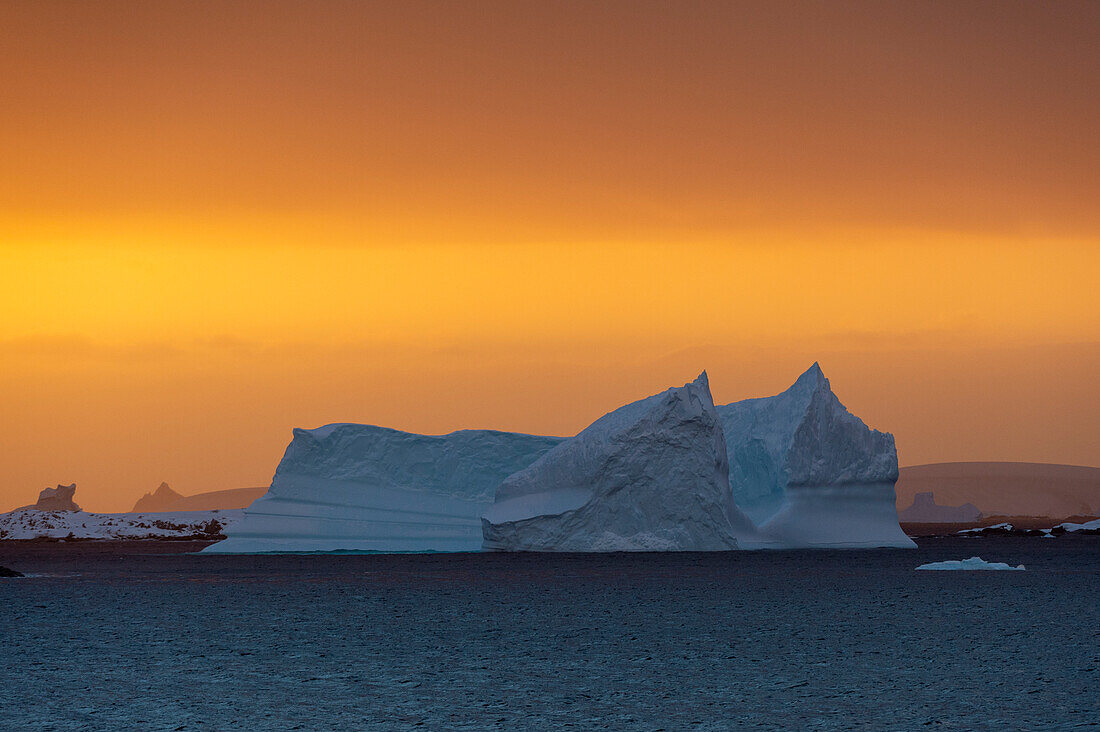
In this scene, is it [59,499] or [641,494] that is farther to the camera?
[59,499]

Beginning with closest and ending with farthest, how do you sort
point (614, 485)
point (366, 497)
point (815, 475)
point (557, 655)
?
point (557, 655), point (614, 485), point (815, 475), point (366, 497)

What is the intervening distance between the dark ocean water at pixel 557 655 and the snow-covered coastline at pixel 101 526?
74.0 metres

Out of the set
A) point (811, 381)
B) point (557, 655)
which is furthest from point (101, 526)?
point (557, 655)

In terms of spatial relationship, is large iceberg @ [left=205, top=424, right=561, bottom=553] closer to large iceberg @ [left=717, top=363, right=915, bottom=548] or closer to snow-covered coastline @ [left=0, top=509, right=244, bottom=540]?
large iceberg @ [left=717, top=363, right=915, bottom=548]

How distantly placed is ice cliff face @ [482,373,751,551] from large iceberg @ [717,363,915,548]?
3.71 m

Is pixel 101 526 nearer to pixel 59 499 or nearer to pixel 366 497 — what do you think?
pixel 59 499

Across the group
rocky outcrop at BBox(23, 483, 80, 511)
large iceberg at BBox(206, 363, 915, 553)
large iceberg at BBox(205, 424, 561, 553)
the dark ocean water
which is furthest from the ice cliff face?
rocky outcrop at BBox(23, 483, 80, 511)

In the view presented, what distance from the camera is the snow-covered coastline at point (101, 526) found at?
310 feet

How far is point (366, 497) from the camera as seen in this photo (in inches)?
1652

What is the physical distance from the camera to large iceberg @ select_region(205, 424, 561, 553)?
41.6 metres

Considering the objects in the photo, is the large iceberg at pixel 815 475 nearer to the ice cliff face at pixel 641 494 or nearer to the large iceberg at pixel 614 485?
the large iceberg at pixel 614 485

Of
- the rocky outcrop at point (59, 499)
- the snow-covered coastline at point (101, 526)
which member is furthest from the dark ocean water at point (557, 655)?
the rocky outcrop at point (59, 499)

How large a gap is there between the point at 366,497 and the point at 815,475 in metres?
13.9

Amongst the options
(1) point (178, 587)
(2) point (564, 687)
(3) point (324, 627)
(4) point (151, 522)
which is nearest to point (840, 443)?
(1) point (178, 587)
